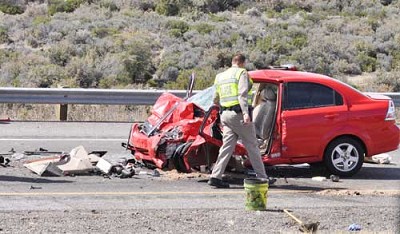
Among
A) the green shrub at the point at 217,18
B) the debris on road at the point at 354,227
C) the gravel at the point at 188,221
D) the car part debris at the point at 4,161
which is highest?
the green shrub at the point at 217,18

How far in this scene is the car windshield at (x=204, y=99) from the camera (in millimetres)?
11609

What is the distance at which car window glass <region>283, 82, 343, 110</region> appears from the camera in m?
11.3

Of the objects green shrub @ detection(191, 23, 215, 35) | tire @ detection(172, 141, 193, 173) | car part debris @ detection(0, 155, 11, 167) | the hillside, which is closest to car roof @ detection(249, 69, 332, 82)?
tire @ detection(172, 141, 193, 173)

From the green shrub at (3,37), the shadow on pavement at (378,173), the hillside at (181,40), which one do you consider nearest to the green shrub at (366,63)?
the hillside at (181,40)

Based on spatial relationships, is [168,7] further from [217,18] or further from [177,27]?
[177,27]

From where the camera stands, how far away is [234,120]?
1034 centimetres

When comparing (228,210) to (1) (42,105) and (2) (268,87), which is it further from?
(1) (42,105)

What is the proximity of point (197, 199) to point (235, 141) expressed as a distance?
1.12m

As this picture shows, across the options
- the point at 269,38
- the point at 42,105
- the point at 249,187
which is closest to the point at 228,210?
the point at 249,187

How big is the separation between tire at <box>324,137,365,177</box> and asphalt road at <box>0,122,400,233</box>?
0.17 m

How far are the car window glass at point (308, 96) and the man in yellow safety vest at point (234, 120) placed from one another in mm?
1014

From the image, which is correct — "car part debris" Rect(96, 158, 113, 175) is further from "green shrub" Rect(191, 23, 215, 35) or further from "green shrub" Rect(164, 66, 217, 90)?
"green shrub" Rect(191, 23, 215, 35)

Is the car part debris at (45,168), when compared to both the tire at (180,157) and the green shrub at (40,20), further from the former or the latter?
the green shrub at (40,20)

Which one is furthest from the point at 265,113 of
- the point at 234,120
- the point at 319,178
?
the point at 234,120
